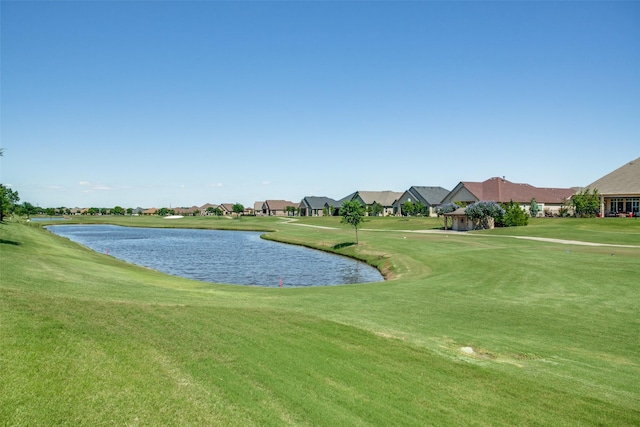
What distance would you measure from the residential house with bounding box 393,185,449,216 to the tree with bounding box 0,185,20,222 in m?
90.6

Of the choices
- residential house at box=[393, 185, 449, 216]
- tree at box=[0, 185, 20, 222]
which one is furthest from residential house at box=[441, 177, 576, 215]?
tree at box=[0, 185, 20, 222]

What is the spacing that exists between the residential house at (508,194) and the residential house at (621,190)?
20.1m

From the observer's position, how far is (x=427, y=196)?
122938mm

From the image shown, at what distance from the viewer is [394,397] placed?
9.69 m

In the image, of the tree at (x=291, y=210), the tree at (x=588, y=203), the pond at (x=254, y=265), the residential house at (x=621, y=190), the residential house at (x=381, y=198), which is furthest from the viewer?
the tree at (x=291, y=210)

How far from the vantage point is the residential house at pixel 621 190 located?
222ft

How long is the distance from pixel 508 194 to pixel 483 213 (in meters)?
26.6

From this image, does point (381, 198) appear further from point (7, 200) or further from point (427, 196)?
point (7, 200)

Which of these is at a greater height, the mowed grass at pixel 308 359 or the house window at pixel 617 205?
the house window at pixel 617 205

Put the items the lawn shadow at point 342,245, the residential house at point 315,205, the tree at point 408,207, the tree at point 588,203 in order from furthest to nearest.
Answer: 1. the residential house at point 315,205
2. the tree at point 408,207
3. the tree at point 588,203
4. the lawn shadow at point 342,245

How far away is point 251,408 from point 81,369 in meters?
3.39

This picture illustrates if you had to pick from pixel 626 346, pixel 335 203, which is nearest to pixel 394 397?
pixel 626 346

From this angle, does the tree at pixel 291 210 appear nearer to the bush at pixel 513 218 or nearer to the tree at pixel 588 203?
the bush at pixel 513 218

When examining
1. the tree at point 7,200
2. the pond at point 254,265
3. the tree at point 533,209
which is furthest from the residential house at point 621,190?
the tree at point 7,200
